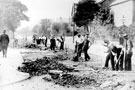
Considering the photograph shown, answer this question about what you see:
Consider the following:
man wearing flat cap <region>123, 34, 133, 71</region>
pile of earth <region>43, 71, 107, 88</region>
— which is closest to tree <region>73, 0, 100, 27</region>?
man wearing flat cap <region>123, 34, 133, 71</region>

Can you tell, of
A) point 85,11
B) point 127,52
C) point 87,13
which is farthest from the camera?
point 85,11

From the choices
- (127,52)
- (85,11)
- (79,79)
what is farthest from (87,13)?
(79,79)

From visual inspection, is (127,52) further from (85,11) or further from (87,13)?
(85,11)

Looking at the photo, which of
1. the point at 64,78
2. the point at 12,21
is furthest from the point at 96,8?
the point at 64,78

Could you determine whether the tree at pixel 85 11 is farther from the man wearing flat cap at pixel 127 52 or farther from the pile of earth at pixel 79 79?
the pile of earth at pixel 79 79

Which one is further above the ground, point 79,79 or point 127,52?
point 127,52

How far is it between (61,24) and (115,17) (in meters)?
26.7

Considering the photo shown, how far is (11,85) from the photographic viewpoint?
7.95 meters

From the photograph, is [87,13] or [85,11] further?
[85,11]

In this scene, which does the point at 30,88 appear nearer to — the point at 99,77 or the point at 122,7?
the point at 99,77

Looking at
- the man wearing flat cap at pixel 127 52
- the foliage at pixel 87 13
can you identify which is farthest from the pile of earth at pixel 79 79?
the foliage at pixel 87 13

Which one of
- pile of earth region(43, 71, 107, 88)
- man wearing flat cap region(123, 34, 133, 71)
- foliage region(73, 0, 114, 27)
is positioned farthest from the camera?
foliage region(73, 0, 114, 27)

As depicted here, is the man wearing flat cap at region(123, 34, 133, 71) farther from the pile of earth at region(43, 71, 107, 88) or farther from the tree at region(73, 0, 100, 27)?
the tree at region(73, 0, 100, 27)

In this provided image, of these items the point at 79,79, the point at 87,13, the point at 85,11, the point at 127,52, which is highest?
the point at 85,11
